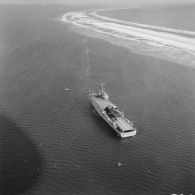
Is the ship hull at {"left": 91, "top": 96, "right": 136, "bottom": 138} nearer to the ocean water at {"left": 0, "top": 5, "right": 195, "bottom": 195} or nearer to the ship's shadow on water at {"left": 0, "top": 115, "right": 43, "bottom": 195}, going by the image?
the ocean water at {"left": 0, "top": 5, "right": 195, "bottom": 195}

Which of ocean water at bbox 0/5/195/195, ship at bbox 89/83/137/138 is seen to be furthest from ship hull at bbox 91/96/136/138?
ocean water at bbox 0/5/195/195

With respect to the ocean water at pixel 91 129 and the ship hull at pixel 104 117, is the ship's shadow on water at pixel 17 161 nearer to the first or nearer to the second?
the ocean water at pixel 91 129

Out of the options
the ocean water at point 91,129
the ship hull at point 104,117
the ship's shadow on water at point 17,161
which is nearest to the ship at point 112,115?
the ship hull at point 104,117

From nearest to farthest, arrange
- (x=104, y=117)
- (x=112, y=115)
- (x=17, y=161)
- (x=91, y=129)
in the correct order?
(x=17, y=161)
(x=91, y=129)
(x=104, y=117)
(x=112, y=115)

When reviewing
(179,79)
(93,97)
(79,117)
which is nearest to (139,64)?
(179,79)

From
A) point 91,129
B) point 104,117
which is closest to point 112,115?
point 104,117

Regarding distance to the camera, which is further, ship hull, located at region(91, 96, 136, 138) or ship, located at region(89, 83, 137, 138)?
ship, located at region(89, 83, 137, 138)

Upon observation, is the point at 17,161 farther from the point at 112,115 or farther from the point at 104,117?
the point at 112,115

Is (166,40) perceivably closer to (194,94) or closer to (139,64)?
(139,64)
